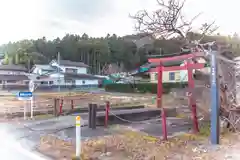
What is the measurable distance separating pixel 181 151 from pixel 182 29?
9.68ft

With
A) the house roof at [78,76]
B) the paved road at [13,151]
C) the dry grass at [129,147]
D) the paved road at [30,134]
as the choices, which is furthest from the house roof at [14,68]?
the dry grass at [129,147]

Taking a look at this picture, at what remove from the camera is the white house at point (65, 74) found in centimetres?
942

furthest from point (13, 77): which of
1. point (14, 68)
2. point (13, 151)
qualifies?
point (13, 151)

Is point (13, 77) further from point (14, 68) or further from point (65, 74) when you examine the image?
point (65, 74)

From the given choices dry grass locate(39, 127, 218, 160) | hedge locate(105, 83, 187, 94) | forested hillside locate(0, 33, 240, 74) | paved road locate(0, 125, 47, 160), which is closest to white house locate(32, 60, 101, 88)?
forested hillside locate(0, 33, 240, 74)

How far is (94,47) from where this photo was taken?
8.95 metres

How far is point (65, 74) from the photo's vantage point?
35.4 feet

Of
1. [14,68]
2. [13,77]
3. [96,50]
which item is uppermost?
[96,50]

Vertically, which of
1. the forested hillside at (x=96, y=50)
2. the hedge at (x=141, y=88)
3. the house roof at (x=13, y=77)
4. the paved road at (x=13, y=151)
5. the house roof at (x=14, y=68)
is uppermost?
the forested hillside at (x=96, y=50)

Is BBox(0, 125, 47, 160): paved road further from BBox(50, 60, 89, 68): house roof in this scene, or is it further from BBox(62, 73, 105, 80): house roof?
BBox(62, 73, 105, 80): house roof

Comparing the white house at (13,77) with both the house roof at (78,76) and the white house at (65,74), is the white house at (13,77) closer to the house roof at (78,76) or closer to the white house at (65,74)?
the white house at (65,74)

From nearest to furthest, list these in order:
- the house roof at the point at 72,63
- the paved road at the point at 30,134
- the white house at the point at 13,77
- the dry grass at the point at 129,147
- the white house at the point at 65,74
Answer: the dry grass at the point at 129,147
the paved road at the point at 30,134
the white house at the point at 13,77
the white house at the point at 65,74
the house roof at the point at 72,63

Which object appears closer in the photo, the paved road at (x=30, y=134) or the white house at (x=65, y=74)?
the paved road at (x=30, y=134)

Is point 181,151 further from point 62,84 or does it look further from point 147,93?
point 147,93
